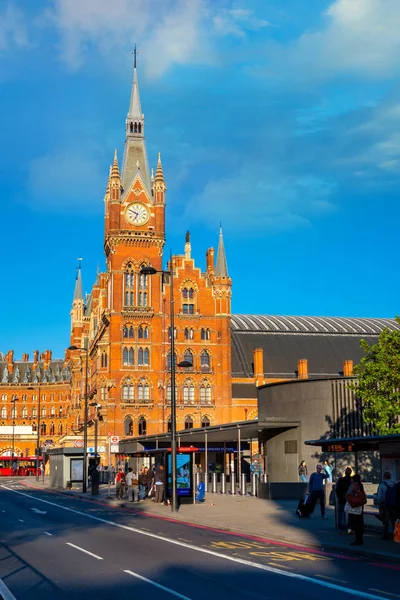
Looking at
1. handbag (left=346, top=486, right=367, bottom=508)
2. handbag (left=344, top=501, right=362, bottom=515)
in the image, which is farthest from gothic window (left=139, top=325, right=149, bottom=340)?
handbag (left=346, top=486, right=367, bottom=508)

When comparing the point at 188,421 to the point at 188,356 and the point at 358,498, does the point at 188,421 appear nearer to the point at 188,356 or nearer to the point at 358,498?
the point at 188,356

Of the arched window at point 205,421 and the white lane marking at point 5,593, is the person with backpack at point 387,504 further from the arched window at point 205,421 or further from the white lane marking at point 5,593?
the arched window at point 205,421

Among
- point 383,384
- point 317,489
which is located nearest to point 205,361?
point 383,384

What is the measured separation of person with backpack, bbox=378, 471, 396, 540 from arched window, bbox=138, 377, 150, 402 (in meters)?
68.4

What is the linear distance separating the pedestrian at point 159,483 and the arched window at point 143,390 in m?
47.9

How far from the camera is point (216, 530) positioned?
86.8 feet

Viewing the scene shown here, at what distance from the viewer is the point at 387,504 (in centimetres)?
2141

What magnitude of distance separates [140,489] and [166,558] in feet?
84.7

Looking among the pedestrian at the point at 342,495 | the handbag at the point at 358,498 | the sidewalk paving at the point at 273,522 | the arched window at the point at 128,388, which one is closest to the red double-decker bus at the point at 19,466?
the arched window at the point at 128,388

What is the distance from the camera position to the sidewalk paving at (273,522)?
813 inches

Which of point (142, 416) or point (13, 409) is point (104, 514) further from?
point (13, 409)

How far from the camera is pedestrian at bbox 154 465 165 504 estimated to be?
40.7 meters

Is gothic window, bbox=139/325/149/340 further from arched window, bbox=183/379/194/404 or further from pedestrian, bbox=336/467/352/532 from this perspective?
pedestrian, bbox=336/467/352/532

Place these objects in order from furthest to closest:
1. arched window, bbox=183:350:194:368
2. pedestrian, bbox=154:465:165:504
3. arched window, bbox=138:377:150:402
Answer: arched window, bbox=183:350:194:368 < arched window, bbox=138:377:150:402 < pedestrian, bbox=154:465:165:504
